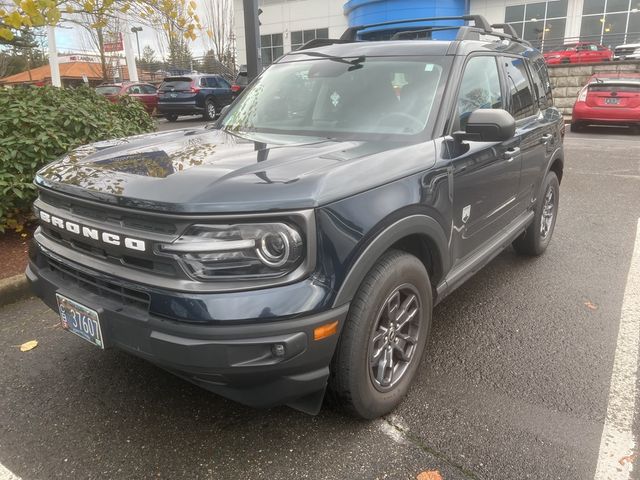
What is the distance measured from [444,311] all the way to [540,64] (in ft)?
8.45

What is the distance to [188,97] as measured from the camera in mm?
19266

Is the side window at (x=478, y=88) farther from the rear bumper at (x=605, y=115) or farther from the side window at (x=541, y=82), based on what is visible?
the rear bumper at (x=605, y=115)

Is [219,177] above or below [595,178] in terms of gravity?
above

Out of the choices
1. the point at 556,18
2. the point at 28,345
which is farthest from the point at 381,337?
the point at 556,18

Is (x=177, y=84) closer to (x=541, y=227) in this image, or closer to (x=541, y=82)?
(x=541, y=82)

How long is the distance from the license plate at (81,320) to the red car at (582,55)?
25.4 m

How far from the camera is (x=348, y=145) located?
106 inches

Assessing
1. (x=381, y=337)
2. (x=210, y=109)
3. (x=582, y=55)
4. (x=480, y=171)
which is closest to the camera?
(x=381, y=337)

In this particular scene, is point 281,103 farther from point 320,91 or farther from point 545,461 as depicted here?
point 545,461

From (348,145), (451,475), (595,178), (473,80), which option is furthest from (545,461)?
(595,178)

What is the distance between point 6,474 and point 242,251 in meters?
1.47

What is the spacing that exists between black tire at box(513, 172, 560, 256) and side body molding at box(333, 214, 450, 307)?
2.06 meters

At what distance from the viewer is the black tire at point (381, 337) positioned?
7.40 ft

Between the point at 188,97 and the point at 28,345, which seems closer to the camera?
the point at 28,345
